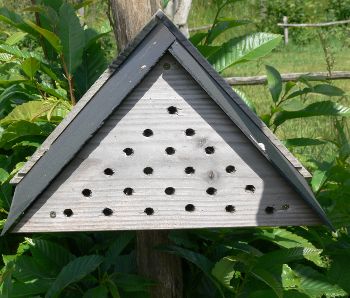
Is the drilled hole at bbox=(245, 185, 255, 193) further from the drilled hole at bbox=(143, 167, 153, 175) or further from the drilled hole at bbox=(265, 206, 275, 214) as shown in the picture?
the drilled hole at bbox=(143, 167, 153, 175)

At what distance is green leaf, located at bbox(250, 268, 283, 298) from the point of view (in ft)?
7.47

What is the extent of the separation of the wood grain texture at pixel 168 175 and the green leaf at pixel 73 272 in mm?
365

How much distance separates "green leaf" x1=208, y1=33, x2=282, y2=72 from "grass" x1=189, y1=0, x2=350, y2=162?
2.84m

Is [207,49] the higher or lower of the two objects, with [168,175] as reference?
higher

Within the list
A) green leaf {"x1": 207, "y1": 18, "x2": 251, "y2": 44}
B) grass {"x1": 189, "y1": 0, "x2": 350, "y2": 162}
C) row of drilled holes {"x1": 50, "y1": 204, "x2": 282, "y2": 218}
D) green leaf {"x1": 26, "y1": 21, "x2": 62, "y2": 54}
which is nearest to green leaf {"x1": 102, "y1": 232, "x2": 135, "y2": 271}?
row of drilled holes {"x1": 50, "y1": 204, "x2": 282, "y2": 218}

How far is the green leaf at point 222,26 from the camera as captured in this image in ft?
10.0

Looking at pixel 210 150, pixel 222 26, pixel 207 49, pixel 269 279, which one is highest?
pixel 222 26

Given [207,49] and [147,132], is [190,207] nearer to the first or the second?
[147,132]

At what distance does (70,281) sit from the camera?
2432 mm

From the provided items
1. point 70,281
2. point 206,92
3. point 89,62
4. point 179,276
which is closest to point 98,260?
point 70,281

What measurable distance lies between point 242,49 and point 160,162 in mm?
1002

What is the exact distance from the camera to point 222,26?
10.1ft

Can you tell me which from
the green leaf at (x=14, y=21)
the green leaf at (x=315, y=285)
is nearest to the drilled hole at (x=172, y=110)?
the green leaf at (x=315, y=285)

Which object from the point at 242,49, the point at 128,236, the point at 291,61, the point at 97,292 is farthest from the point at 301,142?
the point at 291,61
